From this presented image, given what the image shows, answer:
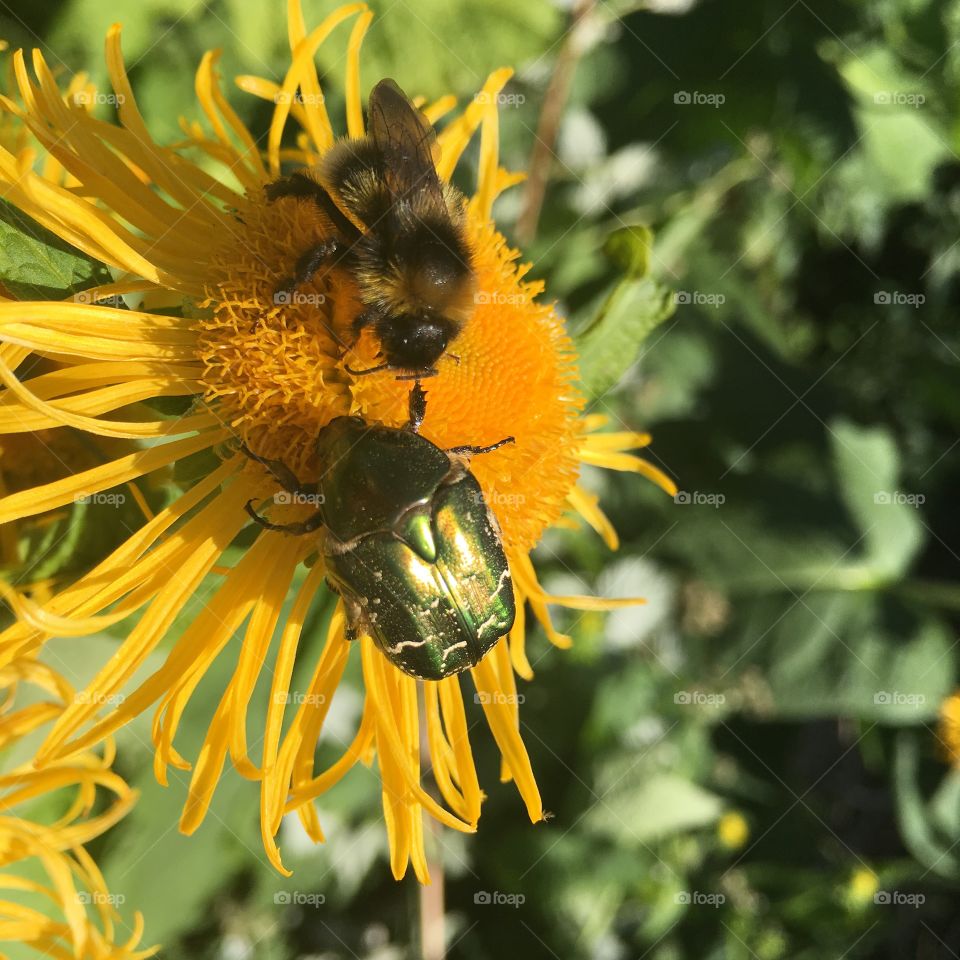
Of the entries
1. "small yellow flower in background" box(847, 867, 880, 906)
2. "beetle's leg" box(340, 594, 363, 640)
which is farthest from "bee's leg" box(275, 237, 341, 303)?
"small yellow flower in background" box(847, 867, 880, 906)

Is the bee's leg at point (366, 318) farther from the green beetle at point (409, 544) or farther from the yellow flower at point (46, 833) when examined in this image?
the yellow flower at point (46, 833)

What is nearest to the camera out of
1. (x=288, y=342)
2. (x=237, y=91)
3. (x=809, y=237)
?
(x=288, y=342)

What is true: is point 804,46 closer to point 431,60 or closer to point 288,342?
point 431,60

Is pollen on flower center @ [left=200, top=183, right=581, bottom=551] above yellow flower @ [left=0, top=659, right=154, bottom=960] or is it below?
above

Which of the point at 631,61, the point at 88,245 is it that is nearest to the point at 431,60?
the point at 631,61

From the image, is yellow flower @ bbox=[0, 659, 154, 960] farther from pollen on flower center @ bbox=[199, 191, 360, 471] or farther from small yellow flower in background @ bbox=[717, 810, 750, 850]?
small yellow flower in background @ bbox=[717, 810, 750, 850]

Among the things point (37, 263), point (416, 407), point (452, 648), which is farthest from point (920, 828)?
point (37, 263)
